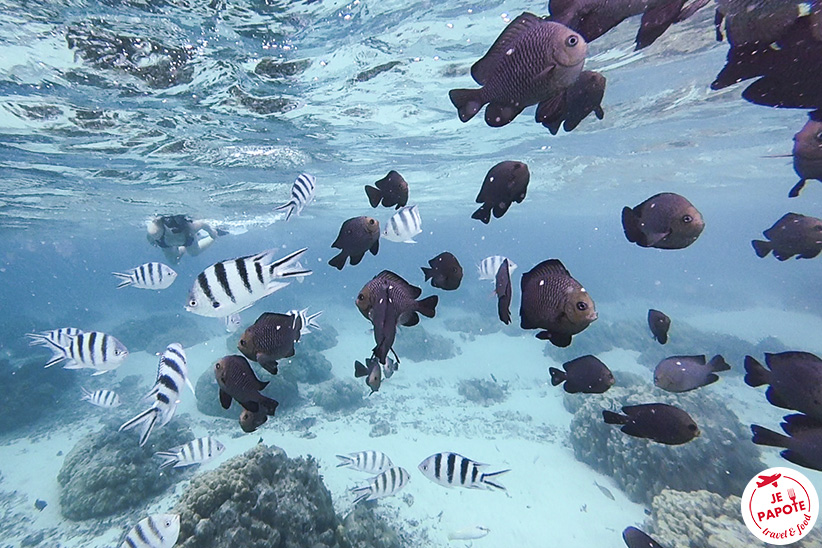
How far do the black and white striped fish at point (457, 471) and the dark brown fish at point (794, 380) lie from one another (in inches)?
108

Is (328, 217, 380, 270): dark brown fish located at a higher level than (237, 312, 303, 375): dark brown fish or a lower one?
higher

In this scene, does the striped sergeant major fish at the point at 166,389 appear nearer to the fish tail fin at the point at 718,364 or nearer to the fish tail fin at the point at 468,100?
the fish tail fin at the point at 468,100

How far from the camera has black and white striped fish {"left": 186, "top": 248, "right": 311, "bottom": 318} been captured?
250 centimetres

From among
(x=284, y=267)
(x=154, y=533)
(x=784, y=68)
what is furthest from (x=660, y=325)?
A: (x=154, y=533)

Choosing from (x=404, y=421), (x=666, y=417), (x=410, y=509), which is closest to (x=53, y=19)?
(x=666, y=417)

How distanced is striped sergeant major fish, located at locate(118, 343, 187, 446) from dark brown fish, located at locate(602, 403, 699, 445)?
3.73 metres

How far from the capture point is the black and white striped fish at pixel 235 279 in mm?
2500

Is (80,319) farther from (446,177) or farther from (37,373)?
(446,177)

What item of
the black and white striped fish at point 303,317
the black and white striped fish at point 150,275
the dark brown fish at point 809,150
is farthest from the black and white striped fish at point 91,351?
the dark brown fish at point 809,150

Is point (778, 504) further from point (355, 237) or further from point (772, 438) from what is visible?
point (355, 237)

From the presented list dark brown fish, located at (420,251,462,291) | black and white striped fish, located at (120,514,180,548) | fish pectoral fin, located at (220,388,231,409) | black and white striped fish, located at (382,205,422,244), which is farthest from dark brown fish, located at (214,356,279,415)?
black and white striped fish, located at (120,514,180,548)

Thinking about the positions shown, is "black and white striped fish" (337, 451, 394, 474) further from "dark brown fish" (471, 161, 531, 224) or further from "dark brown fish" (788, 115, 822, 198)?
"dark brown fish" (788, 115, 822, 198)

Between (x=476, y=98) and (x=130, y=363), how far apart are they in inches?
1120

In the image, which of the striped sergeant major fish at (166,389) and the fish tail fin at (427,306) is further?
the striped sergeant major fish at (166,389)
